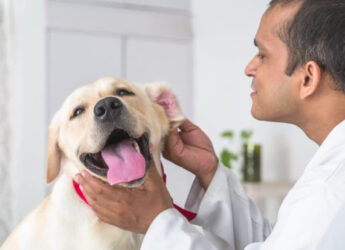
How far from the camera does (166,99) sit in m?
1.35

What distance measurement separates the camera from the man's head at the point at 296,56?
40.9 inches

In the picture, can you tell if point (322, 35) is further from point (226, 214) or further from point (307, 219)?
point (226, 214)

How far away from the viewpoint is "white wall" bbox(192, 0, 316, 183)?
341 centimetres

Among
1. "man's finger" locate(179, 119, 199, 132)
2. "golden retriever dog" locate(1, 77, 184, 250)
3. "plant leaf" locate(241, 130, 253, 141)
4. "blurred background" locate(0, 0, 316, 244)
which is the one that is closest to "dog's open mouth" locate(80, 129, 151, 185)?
"golden retriever dog" locate(1, 77, 184, 250)

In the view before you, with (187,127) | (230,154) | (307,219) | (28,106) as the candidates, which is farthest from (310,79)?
(28,106)

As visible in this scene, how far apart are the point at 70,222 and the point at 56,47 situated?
2.68 m

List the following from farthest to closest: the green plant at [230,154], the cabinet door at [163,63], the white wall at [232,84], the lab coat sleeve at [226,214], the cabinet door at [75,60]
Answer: the cabinet door at [163,63] → the cabinet door at [75,60] → the white wall at [232,84] → the green plant at [230,154] → the lab coat sleeve at [226,214]

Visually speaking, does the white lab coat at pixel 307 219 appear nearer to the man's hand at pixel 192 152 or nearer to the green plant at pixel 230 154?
the man's hand at pixel 192 152

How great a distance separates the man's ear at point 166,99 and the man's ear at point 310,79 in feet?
1.20

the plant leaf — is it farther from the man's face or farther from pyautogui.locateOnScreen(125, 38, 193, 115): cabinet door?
the man's face

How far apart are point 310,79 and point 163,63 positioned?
308 centimetres

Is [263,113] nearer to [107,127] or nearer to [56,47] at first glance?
[107,127]

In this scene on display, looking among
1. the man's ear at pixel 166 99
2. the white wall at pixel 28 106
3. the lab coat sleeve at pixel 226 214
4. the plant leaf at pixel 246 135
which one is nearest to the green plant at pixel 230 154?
the plant leaf at pixel 246 135

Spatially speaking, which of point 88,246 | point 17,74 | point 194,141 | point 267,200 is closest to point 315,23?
point 194,141
